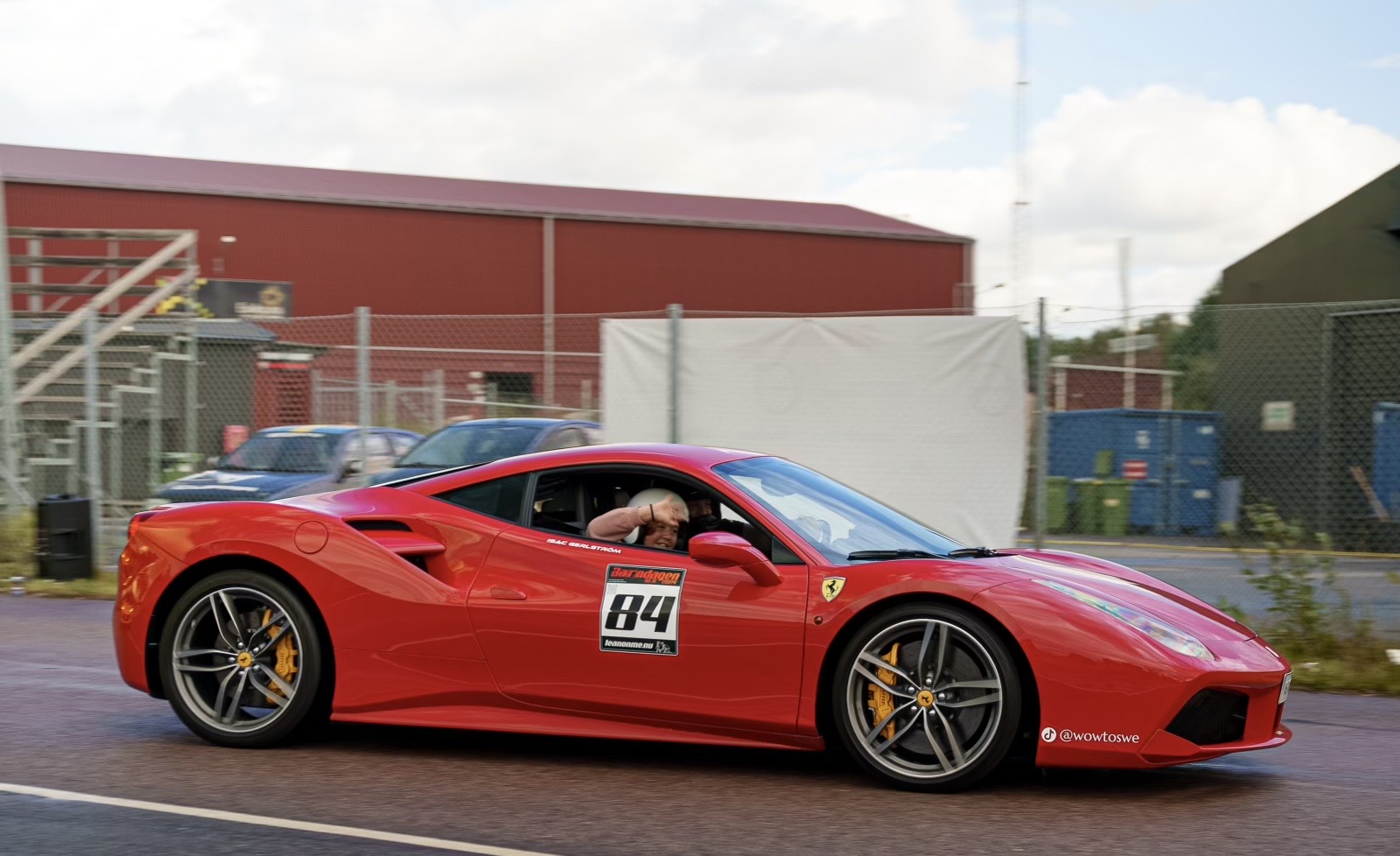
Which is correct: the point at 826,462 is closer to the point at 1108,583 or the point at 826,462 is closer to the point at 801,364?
the point at 801,364

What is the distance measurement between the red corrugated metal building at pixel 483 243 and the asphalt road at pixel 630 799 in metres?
26.0

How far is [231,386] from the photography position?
2006 cm

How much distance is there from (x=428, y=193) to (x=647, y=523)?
38.9 metres

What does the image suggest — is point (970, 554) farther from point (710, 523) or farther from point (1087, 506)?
point (1087, 506)

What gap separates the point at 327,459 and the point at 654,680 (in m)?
10.0

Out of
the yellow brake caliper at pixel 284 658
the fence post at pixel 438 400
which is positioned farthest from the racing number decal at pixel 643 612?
the fence post at pixel 438 400

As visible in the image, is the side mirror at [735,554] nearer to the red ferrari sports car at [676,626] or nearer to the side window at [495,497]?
the red ferrari sports car at [676,626]

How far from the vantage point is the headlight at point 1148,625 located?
478cm

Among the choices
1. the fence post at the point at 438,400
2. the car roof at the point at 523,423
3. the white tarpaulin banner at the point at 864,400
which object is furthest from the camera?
the fence post at the point at 438,400

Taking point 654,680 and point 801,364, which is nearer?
point 654,680

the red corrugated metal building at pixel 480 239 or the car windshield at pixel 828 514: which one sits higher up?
the red corrugated metal building at pixel 480 239

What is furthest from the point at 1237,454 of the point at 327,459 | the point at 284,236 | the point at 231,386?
the point at 284,236

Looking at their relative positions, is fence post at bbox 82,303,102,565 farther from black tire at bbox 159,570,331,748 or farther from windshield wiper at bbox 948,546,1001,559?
windshield wiper at bbox 948,546,1001,559

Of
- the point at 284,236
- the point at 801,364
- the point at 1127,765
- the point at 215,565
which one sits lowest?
the point at 1127,765
